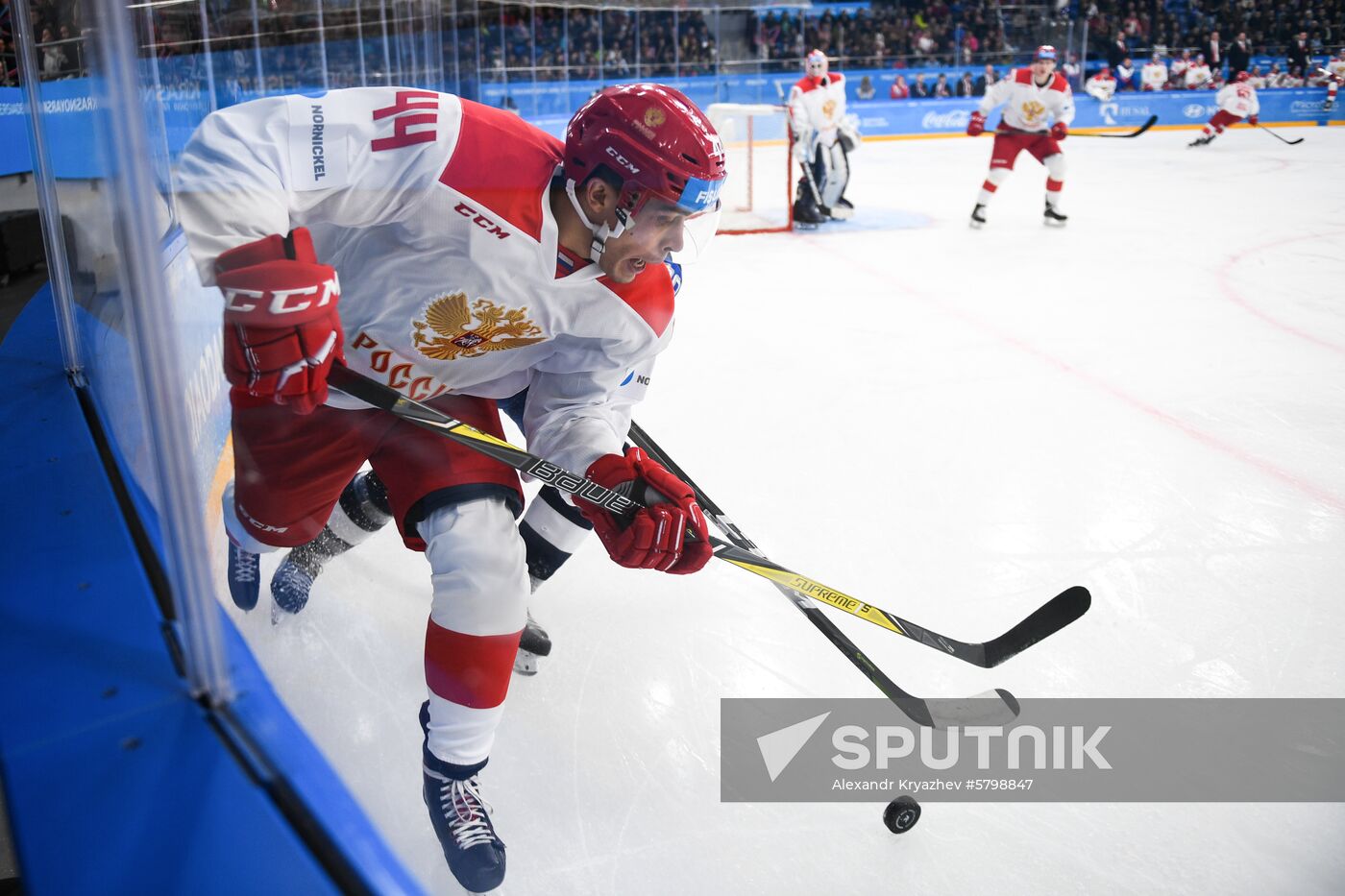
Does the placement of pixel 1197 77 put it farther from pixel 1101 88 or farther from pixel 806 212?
pixel 806 212

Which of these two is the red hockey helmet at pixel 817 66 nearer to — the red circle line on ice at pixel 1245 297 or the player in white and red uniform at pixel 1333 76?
the red circle line on ice at pixel 1245 297

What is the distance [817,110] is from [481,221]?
5.84 meters

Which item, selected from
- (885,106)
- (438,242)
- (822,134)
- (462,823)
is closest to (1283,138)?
(885,106)

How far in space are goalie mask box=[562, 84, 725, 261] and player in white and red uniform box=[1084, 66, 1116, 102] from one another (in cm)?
1316

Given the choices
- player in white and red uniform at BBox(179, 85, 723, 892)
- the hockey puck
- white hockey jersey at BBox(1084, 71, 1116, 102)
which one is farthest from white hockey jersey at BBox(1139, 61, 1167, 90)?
the hockey puck

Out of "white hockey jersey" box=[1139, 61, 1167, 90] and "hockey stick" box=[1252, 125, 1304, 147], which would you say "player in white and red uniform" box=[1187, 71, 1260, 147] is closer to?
"hockey stick" box=[1252, 125, 1304, 147]

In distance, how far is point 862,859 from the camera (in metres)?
1.42

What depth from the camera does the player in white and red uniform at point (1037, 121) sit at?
648cm

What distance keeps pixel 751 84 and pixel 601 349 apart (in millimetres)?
11072

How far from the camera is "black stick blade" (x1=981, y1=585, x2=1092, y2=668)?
1.66 metres

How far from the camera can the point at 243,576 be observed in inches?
54.1

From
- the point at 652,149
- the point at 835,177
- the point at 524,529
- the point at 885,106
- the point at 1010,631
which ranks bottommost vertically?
the point at 1010,631

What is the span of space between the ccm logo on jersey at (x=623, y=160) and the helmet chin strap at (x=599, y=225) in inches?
2.3

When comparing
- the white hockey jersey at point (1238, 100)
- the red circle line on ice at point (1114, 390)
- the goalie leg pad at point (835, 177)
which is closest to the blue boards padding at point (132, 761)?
the red circle line on ice at point (1114, 390)
